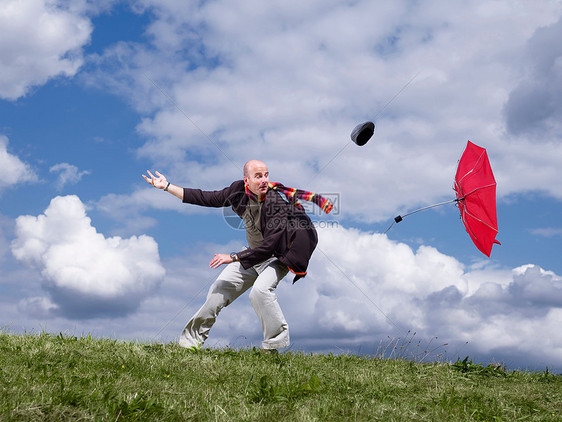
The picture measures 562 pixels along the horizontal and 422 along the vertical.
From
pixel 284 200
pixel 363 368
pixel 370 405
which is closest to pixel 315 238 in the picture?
pixel 284 200

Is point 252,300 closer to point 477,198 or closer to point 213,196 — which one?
point 213,196

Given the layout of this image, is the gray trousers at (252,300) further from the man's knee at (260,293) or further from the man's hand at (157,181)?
the man's hand at (157,181)

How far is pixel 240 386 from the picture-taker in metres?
5.44

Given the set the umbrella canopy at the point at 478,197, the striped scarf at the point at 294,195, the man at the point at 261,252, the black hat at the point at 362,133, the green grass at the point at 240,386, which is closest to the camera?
the green grass at the point at 240,386

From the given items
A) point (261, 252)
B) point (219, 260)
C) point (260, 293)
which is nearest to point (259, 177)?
point (261, 252)

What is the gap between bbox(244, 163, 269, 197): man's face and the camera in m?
7.66

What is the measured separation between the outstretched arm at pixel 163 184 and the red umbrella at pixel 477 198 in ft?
13.4

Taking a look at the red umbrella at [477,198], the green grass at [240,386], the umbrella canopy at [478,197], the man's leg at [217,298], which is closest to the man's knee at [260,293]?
the man's leg at [217,298]

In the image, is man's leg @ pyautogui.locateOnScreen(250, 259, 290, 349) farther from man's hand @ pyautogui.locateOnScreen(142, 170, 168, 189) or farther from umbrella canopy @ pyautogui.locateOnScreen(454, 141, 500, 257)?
umbrella canopy @ pyautogui.locateOnScreen(454, 141, 500, 257)

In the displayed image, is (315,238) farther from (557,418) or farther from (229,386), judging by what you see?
(557,418)

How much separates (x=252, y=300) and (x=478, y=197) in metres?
4.57

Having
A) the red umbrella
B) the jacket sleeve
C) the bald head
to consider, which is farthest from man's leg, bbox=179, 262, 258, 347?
the red umbrella

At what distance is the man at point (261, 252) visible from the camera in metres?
7.50

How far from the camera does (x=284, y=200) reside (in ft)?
25.5
